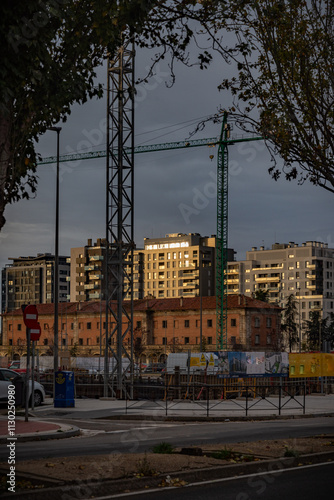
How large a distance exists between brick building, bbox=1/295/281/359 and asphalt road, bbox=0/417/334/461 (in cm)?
9734

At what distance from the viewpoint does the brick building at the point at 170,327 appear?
405 ft

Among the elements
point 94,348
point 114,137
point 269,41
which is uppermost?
point 114,137

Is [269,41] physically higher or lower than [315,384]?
higher

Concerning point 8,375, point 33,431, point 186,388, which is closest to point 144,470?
point 33,431

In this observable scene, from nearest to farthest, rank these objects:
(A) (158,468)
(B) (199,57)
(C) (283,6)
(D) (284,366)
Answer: (A) (158,468), (B) (199,57), (C) (283,6), (D) (284,366)

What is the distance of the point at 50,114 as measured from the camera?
39.0 ft

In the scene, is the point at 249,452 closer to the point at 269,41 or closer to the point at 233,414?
the point at 269,41

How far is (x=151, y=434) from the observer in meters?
19.5

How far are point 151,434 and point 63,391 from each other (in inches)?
380

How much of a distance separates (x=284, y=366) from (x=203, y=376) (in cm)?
630

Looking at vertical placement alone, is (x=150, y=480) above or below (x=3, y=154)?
below

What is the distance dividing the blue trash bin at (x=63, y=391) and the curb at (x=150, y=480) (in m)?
16.2

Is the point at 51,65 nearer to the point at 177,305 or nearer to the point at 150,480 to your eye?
the point at 150,480

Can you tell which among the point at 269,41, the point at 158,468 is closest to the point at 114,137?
the point at 269,41
